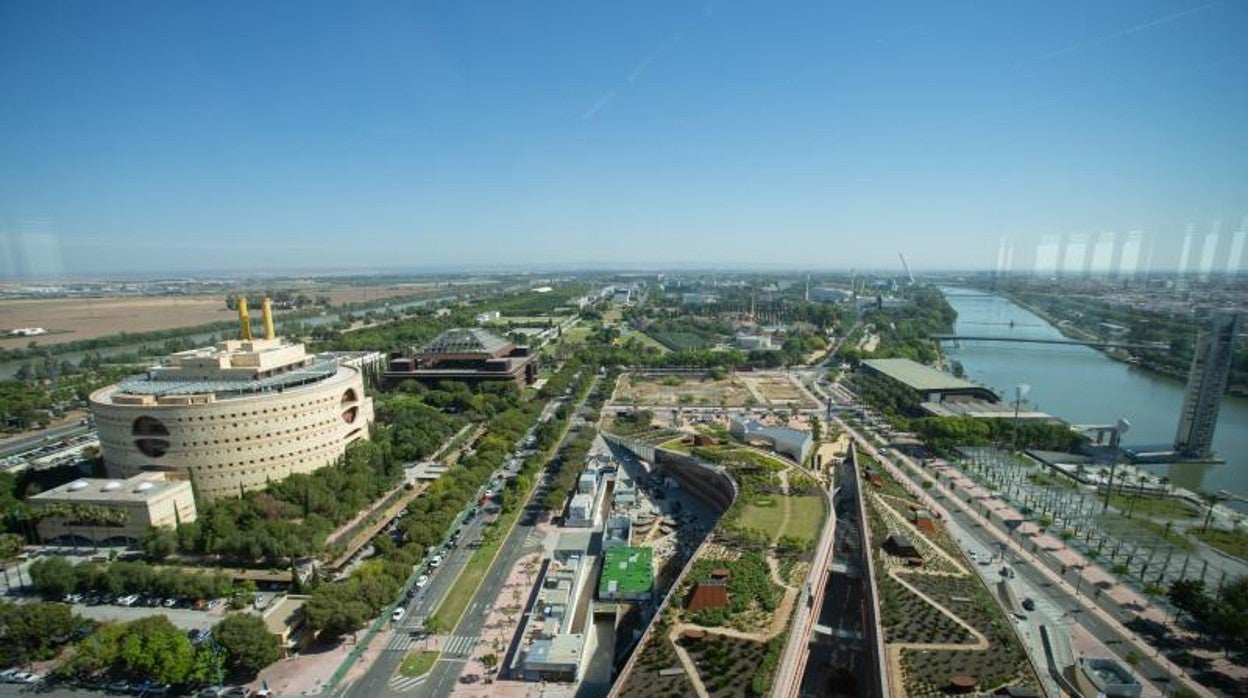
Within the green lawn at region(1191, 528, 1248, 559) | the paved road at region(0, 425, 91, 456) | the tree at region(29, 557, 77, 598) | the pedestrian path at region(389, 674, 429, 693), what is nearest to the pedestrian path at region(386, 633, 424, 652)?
the pedestrian path at region(389, 674, 429, 693)

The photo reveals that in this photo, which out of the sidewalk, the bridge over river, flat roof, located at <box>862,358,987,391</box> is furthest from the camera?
→ the bridge over river

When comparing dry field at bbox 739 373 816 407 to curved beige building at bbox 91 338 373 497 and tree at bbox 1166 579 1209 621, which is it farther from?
curved beige building at bbox 91 338 373 497

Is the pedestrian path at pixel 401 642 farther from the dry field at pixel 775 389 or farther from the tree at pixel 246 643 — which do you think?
the dry field at pixel 775 389

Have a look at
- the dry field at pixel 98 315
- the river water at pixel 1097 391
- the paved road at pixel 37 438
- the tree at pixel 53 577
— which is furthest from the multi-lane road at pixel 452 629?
the dry field at pixel 98 315

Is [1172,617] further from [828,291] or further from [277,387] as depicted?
[828,291]

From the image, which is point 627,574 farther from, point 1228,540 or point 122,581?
point 1228,540

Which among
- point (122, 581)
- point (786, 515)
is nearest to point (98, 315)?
point (122, 581)
